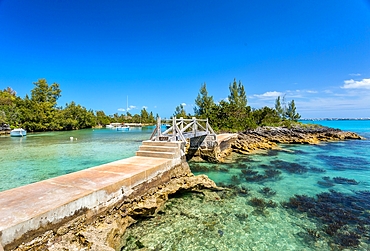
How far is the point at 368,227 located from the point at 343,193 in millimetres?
3552

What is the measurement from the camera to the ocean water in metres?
5.18

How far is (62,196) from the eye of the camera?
4328 mm

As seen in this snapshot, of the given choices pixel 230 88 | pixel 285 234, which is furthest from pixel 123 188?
pixel 230 88

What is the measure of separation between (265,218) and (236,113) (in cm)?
2765

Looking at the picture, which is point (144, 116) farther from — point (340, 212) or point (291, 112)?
point (340, 212)

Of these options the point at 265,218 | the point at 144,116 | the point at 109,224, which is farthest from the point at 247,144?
the point at 144,116

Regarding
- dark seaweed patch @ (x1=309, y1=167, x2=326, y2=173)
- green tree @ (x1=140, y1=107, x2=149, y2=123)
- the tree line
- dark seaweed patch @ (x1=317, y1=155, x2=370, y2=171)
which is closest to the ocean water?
dark seaweed patch @ (x1=309, y1=167, x2=326, y2=173)

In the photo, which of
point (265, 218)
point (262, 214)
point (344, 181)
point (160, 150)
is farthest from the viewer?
point (344, 181)

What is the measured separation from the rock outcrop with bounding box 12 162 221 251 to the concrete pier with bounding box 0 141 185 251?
0.16m

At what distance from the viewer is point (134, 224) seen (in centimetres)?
583

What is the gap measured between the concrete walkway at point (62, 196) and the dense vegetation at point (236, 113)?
73.7ft

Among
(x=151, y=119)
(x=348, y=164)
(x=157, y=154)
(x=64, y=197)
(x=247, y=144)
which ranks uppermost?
(x=151, y=119)

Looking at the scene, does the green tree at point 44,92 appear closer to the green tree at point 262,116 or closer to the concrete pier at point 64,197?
the green tree at point 262,116

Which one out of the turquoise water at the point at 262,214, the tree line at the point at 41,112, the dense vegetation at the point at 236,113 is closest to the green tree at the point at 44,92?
the tree line at the point at 41,112
